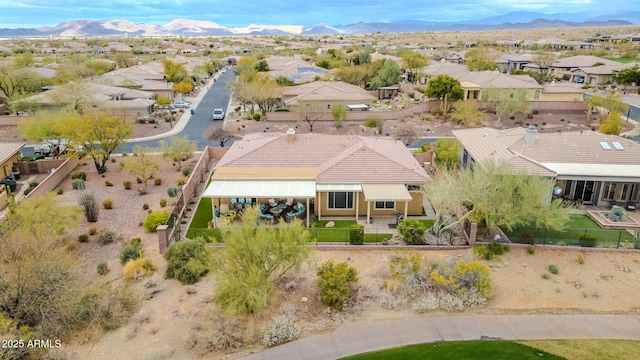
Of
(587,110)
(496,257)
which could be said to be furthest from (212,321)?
(587,110)

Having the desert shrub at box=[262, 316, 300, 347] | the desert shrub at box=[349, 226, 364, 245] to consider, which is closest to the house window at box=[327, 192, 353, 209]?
the desert shrub at box=[349, 226, 364, 245]

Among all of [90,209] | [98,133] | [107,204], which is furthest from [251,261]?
[98,133]

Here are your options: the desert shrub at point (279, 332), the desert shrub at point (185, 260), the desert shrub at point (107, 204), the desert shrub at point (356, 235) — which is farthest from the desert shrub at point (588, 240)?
the desert shrub at point (107, 204)

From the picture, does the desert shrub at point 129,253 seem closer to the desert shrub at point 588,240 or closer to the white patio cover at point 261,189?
the white patio cover at point 261,189

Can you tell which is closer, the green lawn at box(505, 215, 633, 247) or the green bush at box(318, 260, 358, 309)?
the green bush at box(318, 260, 358, 309)

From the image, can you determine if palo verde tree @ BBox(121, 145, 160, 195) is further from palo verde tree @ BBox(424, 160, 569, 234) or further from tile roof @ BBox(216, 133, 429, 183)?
palo verde tree @ BBox(424, 160, 569, 234)

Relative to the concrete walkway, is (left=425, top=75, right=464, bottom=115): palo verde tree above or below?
above
